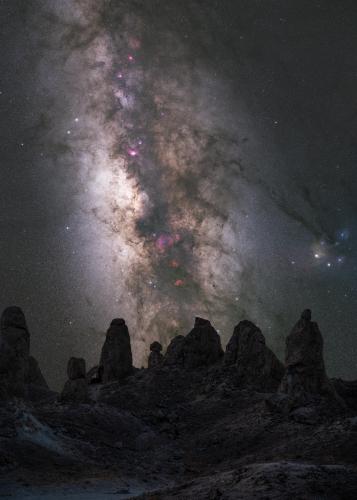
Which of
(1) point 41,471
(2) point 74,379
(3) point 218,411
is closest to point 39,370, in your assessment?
(2) point 74,379

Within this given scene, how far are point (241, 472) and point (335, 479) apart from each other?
128 inches

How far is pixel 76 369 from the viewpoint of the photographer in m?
43.6

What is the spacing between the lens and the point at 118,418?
1442 inches

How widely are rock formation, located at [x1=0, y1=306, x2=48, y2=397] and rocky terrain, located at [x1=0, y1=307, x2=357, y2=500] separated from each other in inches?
2.8

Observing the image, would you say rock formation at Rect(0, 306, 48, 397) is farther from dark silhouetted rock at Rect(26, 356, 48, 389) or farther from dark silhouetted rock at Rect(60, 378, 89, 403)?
dark silhouetted rock at Rect(26, 356, 48, 389)

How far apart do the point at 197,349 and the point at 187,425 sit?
19920mm

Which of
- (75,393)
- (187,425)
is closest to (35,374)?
(75,393)

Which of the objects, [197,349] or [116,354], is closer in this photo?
[116,354]

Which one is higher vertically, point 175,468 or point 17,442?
point 17,442

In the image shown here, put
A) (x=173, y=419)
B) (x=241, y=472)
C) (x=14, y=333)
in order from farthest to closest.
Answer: (x=173, y=419), (x=14, y=333), (x=241, y=472)

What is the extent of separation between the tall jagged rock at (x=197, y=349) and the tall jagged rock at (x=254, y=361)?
532 centimetres

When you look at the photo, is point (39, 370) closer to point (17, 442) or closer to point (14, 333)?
point (14, 333)

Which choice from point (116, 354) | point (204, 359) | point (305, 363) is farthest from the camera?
point (204, 359)

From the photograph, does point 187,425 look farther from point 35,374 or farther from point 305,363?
point 35,374
